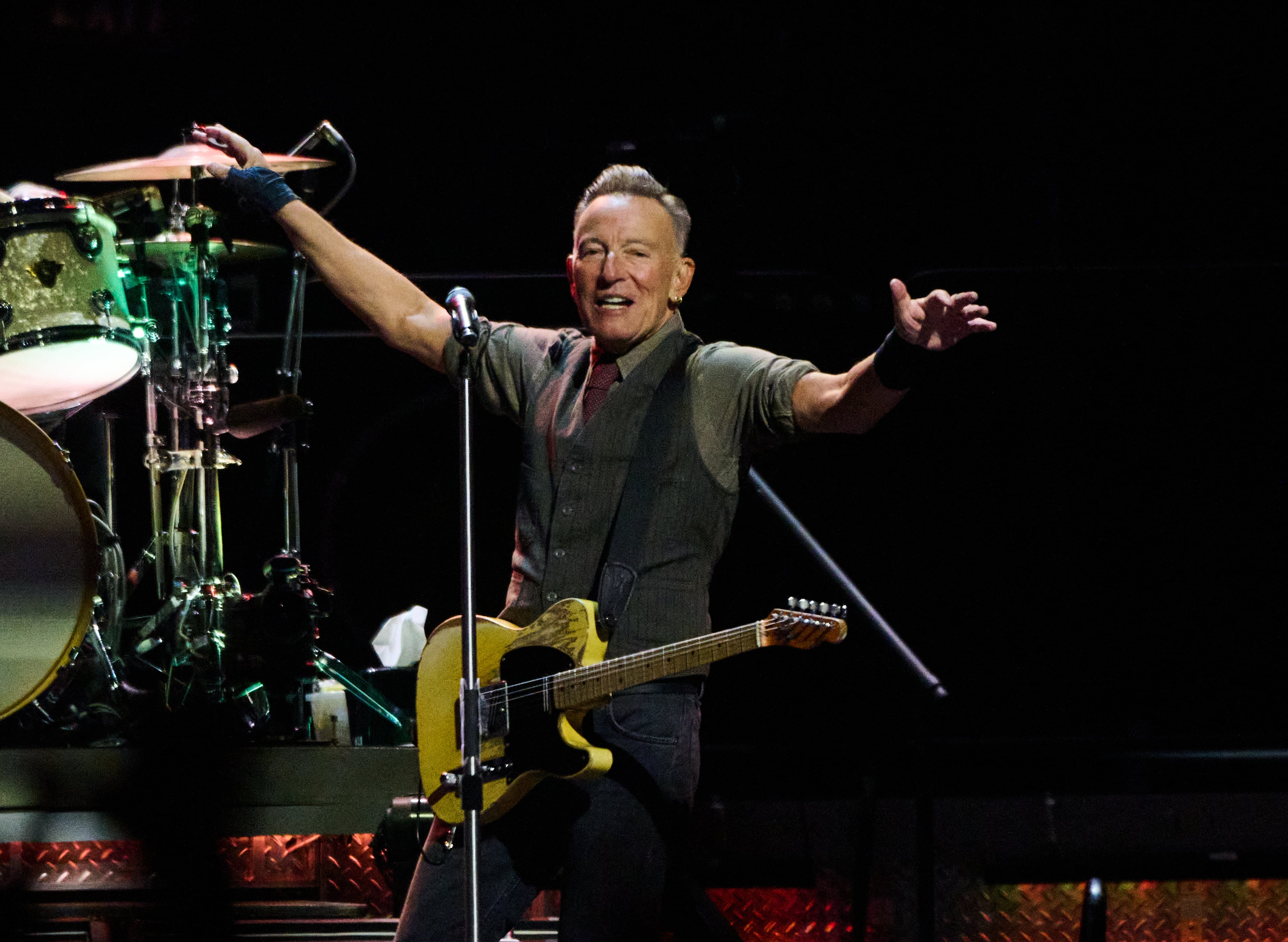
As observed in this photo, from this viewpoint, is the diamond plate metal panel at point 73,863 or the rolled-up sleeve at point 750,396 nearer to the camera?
the rolled-up sleeve at point 750,396

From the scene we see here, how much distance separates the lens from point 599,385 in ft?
8.96

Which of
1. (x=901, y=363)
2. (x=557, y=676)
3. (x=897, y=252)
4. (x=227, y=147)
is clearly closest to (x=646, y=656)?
(x=557, y=676)

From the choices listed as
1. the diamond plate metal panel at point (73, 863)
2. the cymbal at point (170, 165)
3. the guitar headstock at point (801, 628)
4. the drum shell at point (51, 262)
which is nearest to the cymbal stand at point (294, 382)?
the cymbal at point (170, 165)

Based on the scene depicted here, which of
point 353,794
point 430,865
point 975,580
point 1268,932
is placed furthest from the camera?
point 975,580

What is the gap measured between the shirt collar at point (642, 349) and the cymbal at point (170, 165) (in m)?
1.81

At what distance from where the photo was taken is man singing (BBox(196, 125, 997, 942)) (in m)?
2.41

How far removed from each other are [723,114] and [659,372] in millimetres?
2624

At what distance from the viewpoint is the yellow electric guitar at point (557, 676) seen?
2438mm

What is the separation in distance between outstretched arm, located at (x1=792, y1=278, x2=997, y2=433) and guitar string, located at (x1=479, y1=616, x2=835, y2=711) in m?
0.38

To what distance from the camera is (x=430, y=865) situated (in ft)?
8.45

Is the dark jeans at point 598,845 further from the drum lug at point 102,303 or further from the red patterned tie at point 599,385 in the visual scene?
the drum lug at point 102,303

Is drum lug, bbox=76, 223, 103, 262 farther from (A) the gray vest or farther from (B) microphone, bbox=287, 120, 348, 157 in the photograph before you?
(A) the gray vest

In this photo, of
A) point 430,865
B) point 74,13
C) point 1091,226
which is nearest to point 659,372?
point 430,865

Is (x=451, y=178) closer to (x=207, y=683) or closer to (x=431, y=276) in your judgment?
(x=431, y=276)
